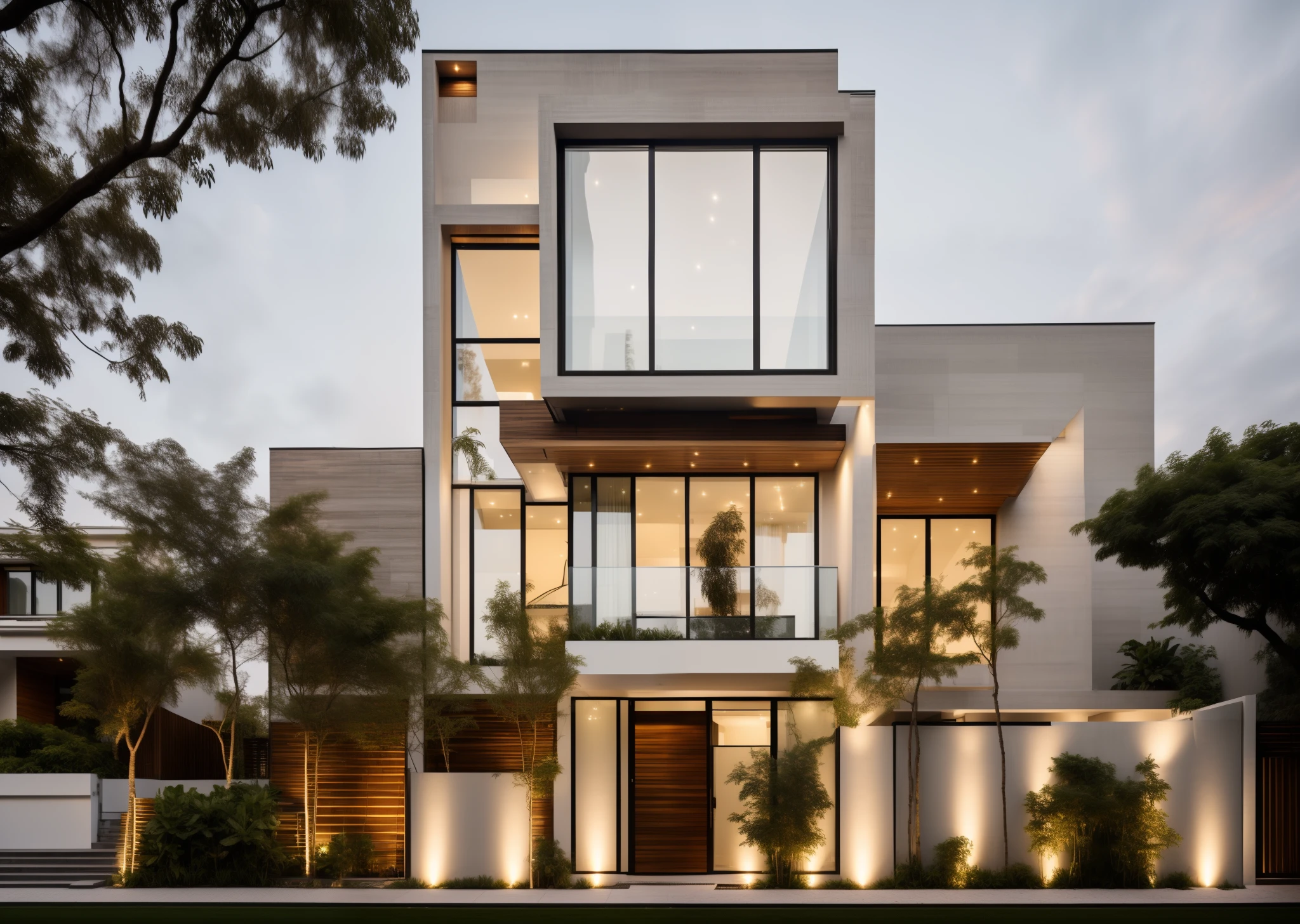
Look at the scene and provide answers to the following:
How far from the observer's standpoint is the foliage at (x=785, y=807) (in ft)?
41.5

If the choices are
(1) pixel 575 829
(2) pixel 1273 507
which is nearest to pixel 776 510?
(1) pixel 575 829

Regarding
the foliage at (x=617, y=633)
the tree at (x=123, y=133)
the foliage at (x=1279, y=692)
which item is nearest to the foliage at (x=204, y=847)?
the foliage at (x=617, y=633)

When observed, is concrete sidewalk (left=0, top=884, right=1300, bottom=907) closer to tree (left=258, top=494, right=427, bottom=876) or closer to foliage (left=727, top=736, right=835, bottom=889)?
foliage (left=727, top=736, right=835, bottom=889)

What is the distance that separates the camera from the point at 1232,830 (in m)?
12.8

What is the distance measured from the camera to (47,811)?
1538 centimetres

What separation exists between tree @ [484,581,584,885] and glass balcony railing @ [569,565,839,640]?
0.55 meters

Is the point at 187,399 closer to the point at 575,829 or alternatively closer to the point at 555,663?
the point at 555,663

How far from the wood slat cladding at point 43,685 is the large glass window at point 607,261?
17.2m

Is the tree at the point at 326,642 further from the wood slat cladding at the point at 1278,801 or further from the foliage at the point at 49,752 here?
the wood slat cladding at the point at 1278,801

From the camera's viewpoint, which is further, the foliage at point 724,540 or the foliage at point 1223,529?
the foliage at point 724,540

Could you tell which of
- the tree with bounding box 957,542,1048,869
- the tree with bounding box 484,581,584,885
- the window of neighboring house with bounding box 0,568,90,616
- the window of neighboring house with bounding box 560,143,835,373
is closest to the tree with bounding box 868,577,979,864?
the tree with bounding box 957,542,1048,869

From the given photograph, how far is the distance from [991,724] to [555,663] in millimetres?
6427

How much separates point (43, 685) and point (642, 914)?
1995cm

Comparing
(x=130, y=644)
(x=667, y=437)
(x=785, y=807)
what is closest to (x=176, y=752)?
(x=130, y=644)
